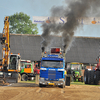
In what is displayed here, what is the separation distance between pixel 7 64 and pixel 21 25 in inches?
2296

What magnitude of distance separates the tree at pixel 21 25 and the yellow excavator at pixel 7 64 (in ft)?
177

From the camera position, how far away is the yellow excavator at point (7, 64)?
29809 mm

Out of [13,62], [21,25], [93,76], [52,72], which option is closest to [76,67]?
[93,76]

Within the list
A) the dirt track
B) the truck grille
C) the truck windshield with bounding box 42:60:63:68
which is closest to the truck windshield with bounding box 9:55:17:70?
the truck windshield with bounding box 42:60:63:68

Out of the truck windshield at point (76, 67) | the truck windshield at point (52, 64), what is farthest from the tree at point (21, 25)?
the truck windshield at point (52, 64)

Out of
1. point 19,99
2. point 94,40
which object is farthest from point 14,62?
point 94,40

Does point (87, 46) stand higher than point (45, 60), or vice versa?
point (87, 46)

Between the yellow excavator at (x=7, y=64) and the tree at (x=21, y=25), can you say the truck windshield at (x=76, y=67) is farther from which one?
the tree at (x=21, y=25)

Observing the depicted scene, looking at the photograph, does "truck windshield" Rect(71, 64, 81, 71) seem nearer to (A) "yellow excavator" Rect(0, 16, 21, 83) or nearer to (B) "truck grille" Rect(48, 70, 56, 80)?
(A) "yellow excavator" Rect(0, 16, 21, 83)

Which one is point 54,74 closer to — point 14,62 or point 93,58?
point 14,62

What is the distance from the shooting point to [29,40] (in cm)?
5459

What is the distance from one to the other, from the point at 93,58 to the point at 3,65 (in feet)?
85.7

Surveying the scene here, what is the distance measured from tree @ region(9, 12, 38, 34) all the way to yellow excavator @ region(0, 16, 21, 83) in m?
54.0

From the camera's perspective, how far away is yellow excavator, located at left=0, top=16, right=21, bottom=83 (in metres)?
29.8
